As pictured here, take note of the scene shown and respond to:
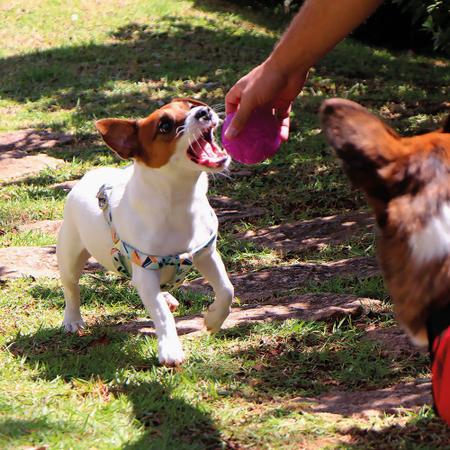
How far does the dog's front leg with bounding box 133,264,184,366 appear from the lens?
4301mm

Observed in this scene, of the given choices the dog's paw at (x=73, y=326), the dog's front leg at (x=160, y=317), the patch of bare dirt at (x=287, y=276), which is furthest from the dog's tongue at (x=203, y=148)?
the patch of bare dirt at (x=287, y=276)

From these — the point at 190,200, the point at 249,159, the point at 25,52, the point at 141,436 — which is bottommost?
the point at 25,52

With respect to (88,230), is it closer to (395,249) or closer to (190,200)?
(190,200)

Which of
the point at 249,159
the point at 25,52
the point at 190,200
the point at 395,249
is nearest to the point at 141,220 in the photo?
the point at 190,200

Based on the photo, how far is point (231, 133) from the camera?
3695mm

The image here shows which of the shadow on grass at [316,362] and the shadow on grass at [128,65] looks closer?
the shadow on grass at [316,362]

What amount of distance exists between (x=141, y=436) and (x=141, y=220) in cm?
109

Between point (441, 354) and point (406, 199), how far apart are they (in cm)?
48

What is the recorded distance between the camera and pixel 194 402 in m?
4.12

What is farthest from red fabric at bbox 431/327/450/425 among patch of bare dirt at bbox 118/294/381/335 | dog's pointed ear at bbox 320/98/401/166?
patch of bare dirt at bbox 118/294/381/335

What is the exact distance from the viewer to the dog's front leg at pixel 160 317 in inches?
169

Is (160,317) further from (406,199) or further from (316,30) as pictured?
(406,199)

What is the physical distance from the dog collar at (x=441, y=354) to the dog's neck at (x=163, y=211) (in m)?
1.88

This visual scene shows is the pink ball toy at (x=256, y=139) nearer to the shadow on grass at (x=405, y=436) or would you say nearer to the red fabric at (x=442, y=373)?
the shadow on grass at (x=405, y=436)
